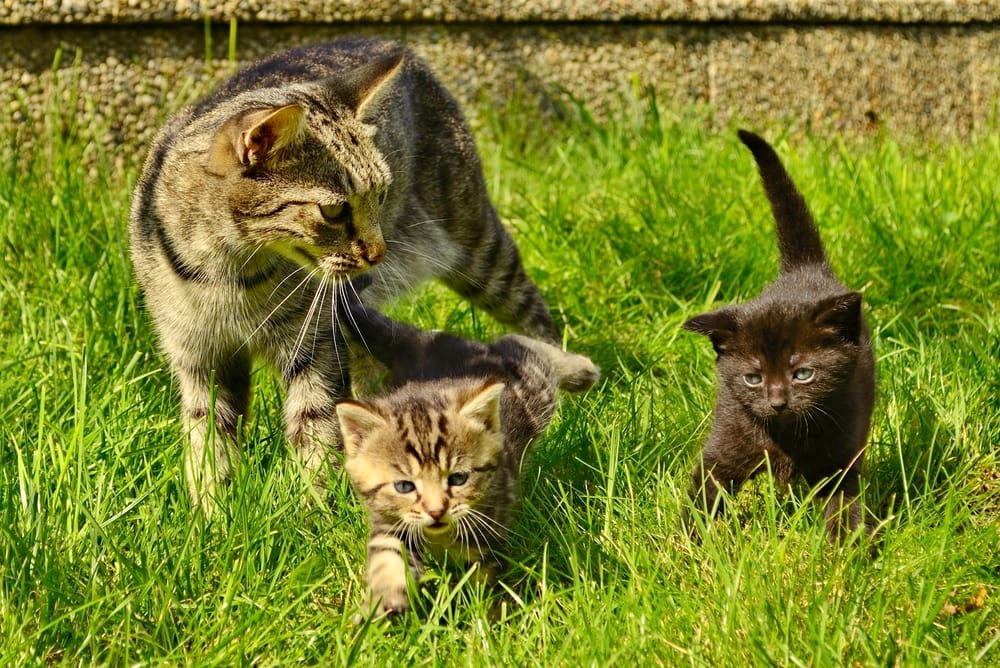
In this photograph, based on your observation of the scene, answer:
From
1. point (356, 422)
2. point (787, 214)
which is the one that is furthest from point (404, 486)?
point (787, 214)

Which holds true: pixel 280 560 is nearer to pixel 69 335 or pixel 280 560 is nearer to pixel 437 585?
pixel 437 585

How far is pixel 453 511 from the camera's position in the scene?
296cm

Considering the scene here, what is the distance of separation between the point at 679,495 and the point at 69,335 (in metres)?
2.26

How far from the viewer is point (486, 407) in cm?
310

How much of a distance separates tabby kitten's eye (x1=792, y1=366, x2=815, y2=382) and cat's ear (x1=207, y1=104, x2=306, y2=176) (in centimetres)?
160

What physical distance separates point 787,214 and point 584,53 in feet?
8.50

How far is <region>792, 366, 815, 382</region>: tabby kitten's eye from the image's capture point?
327cm

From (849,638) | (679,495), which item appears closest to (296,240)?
(679,495)

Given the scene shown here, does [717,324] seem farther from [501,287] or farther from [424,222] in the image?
[501,287]

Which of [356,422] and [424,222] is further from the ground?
[424,222]

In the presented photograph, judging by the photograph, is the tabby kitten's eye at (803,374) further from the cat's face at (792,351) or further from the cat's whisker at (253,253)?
the cat's whisker at (253,253)

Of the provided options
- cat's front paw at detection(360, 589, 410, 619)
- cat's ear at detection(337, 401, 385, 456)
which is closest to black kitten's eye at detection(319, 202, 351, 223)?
cat's ear at detection(337, 401, 385, 456)

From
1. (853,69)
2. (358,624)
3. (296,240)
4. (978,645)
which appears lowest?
(358,624)

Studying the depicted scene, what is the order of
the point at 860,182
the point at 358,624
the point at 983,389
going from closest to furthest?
the point at 358,624 → the point at 983,389 → the point at 860,182
